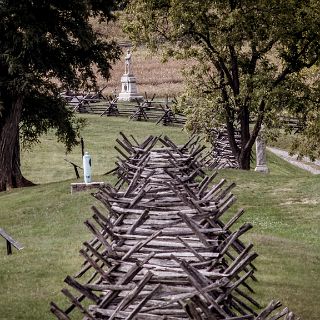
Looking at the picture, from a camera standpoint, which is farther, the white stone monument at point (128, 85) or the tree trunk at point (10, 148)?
the white stone monument at point (128, 85)

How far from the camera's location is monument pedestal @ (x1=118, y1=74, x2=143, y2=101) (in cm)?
5986

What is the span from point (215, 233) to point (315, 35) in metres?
19.8

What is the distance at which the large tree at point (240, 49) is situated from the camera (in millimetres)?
31516

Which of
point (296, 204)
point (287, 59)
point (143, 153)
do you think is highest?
point (287, 59)

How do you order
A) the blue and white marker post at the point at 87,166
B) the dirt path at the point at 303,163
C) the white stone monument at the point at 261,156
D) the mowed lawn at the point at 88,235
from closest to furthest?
the mowed lawn at the point at 88,235, the blue and white marker post at the point at 87,166, the white stone monument at the point at 261,156, the dirt path at the point at 303,163

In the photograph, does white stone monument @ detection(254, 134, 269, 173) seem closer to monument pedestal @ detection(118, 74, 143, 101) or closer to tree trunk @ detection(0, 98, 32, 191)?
tree trunk @ detection(0, 98, 32, 191)

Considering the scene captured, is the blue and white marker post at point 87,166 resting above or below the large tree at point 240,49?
below

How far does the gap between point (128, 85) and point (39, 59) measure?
30.8 metres

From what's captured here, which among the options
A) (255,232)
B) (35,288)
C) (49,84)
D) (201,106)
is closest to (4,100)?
(49,84)

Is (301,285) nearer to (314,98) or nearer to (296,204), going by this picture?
(296,204)

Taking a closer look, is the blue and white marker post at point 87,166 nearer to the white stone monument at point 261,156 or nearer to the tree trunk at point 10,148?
the tree trunk at point 10,148

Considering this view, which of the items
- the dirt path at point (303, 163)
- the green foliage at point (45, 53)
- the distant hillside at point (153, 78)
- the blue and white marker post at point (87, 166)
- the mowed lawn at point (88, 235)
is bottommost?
the dirt path at point (303, 163)

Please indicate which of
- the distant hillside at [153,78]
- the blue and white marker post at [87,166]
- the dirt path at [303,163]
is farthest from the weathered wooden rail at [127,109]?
the blue and white marker post at [87,166]

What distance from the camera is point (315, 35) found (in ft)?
104
